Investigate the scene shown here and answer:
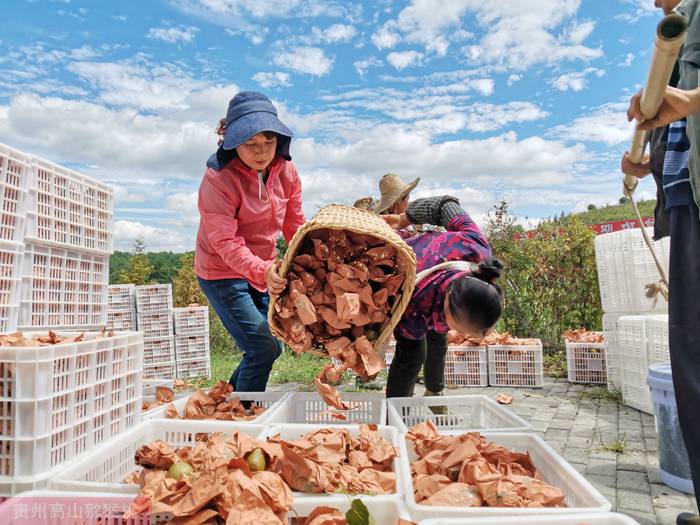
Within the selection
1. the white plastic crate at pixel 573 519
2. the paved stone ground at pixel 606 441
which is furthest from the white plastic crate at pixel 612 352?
the white plastic crate at pixel 573 519

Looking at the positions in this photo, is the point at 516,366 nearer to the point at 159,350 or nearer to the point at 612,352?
the point at 612,352

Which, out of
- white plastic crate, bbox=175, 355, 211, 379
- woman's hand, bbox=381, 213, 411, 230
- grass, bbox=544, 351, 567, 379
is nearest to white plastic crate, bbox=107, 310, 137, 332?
white plastic crate, bbox=175, 355, 211, 379

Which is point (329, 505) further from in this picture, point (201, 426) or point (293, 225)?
point (293, 225)

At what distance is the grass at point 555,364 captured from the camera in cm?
628

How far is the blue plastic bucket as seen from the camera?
102 inches

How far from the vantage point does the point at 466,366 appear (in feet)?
19.0

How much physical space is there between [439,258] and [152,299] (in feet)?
18.0

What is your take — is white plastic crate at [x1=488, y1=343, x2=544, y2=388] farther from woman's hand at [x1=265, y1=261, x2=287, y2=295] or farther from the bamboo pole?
the bamboo pole

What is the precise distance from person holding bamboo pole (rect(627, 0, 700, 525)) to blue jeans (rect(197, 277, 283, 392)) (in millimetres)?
2045

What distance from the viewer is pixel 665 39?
4.08 ft

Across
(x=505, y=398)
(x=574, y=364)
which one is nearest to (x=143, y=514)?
(x=505, y=398)

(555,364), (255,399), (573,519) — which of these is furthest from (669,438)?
(555,364)

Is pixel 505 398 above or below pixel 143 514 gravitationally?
below

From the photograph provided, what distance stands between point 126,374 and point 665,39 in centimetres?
230
